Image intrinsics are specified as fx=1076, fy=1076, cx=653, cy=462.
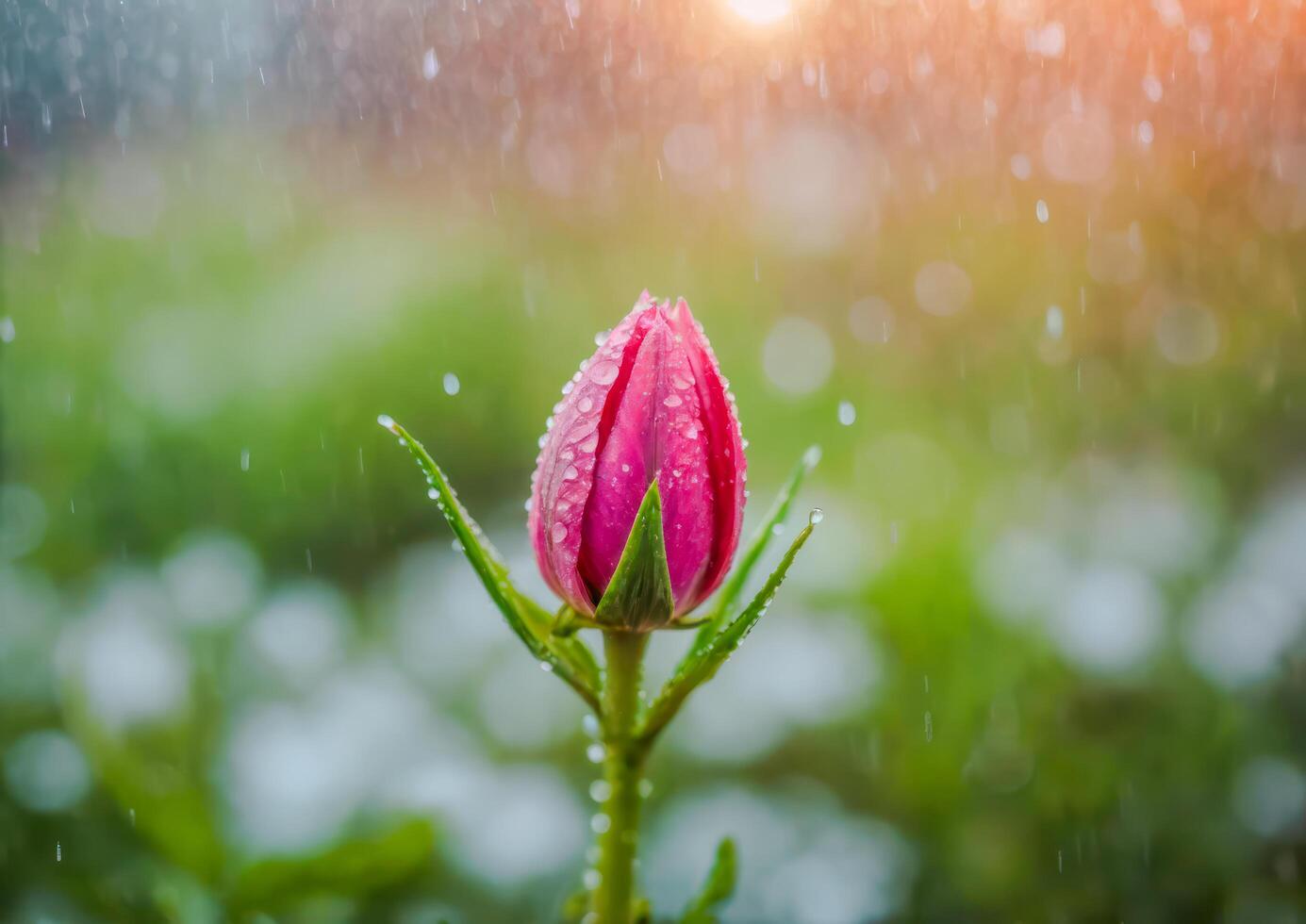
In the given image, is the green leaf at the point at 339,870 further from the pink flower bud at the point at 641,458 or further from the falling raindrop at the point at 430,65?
the falling raindrop at the point at 430,65

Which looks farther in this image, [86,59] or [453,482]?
[453,482]

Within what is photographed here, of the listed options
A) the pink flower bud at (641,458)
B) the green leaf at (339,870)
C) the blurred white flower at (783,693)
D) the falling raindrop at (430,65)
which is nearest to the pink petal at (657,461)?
the pink flower bud at (641,458)

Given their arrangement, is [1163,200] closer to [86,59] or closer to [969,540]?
[969,540]

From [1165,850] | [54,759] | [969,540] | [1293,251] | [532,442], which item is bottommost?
[1165,850]

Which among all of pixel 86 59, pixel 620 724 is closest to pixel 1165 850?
pixel 620 724

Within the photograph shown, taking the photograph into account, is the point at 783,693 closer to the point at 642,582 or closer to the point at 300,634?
the point at 300,634

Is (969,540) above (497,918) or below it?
above
